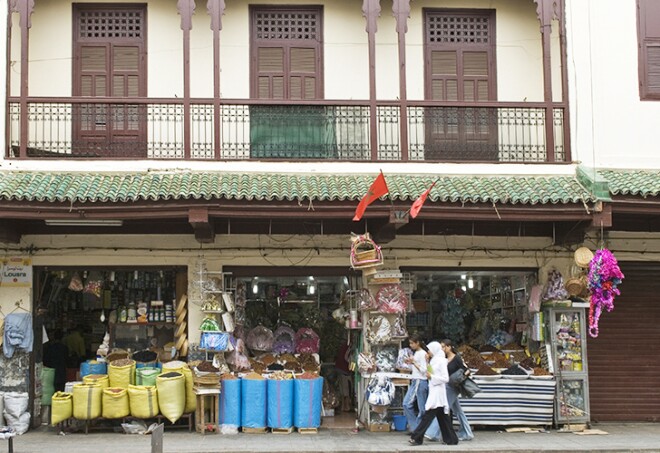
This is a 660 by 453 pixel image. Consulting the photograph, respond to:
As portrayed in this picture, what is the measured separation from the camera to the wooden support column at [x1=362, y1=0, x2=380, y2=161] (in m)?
15.2

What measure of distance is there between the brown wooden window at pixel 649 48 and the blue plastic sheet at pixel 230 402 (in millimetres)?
8844

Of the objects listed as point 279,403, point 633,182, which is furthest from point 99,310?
point 633,182

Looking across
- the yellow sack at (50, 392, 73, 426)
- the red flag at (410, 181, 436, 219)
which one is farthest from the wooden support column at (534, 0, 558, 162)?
the yellow sack at (50, 392, 73, 426)

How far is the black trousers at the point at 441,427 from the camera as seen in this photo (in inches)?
512

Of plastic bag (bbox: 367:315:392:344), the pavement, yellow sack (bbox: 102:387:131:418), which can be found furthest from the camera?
plastic bag (bbox: 367:315:392:344)

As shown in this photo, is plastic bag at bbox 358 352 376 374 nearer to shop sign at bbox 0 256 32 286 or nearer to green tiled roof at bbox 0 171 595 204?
green tiled roof at bbox 0 171 595 204

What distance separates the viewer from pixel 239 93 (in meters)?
16.1

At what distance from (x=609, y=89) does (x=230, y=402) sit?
8.62m

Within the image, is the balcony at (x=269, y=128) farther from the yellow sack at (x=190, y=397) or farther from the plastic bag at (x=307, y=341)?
the yellow sack at (x=190, y=397)

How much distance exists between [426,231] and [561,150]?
112 inches

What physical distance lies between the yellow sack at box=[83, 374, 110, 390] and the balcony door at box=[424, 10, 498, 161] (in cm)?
664

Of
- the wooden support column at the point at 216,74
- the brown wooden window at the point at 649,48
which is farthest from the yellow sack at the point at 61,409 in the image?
the brown wooden window at the point at 649,48

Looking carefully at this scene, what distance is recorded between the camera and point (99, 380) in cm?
1414

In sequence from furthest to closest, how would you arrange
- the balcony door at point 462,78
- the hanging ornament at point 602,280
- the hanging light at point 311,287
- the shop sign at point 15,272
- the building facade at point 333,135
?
the hanging light at point 311,287
the balcony door at point 462,78
the shop sign at point 15,272
the building facade at point 333,135
the hanging ornament at point 602,280
